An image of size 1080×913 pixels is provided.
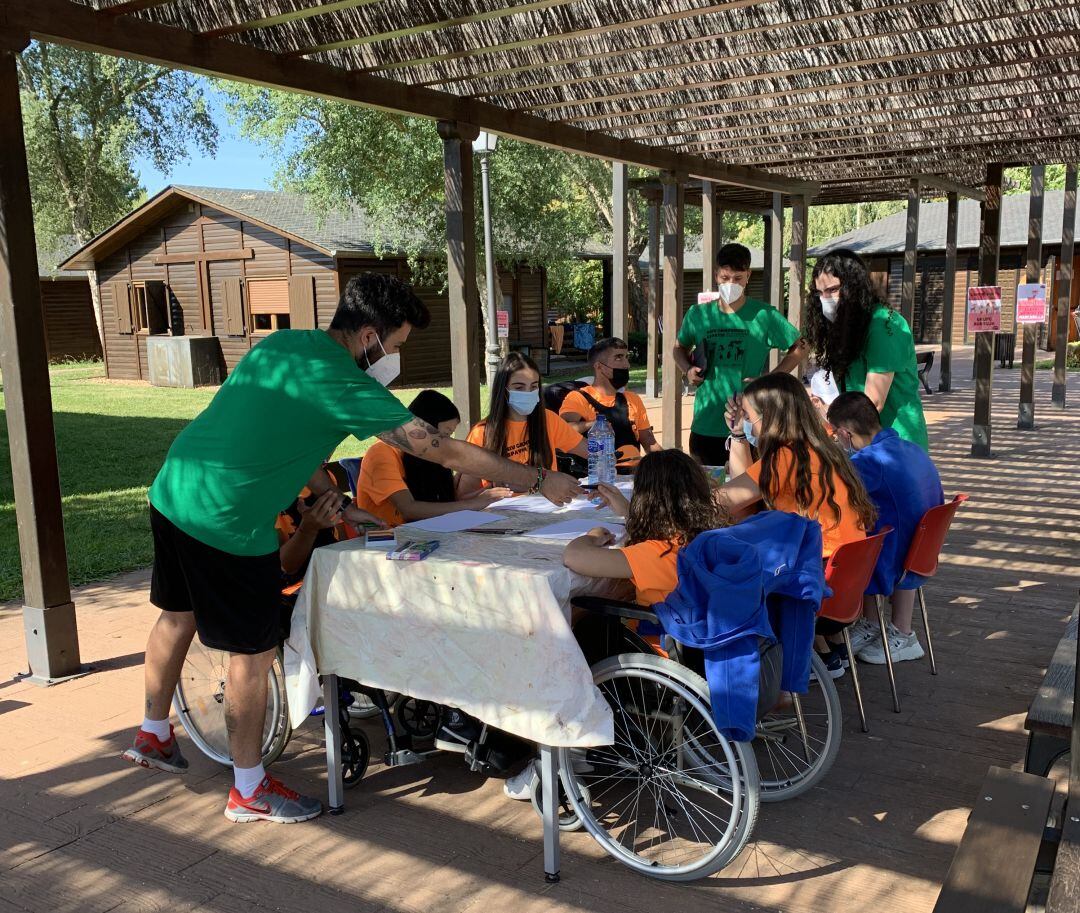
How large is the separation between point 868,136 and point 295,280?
15.1m

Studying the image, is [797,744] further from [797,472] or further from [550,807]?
[550,807]

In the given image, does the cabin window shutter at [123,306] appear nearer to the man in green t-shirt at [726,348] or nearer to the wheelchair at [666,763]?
the man in green t-shirt at [726,348]

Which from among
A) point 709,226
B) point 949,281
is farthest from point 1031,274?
point 949,281

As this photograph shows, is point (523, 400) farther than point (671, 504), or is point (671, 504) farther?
point (523, 400)

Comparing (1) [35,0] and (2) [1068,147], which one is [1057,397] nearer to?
(2) [1068,147]

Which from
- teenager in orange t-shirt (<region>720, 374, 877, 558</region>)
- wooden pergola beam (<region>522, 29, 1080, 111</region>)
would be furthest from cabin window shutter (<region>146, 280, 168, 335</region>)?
teenager in orange t-shirt (<region>720, 374, 877, 558</region>)

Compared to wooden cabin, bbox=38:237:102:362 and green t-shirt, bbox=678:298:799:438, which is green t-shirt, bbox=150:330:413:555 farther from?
wooden cabin, bbox=38:237:102:362

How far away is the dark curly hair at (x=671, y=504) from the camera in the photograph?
2.82 m

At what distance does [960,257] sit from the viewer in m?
27.8

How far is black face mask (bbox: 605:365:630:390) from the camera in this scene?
208 inches

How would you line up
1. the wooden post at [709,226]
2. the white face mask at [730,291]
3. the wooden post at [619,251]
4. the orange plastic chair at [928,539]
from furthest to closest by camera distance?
the wooden post at [709,226] < the wooden post at [619,251] < the white face mask at [730,291] < the orange plastic chair at [928,539]

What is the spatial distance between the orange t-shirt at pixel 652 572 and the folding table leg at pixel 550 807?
1.68 ft

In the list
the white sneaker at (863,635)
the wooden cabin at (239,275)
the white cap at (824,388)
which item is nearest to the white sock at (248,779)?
the white sneaker at (863,635)

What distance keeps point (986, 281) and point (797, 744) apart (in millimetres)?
7498
